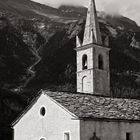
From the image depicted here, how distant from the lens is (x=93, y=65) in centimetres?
4650

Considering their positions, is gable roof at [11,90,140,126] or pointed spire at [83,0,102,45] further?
pointed spire at [83,0,102,45]

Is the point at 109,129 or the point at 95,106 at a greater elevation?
the point at 95,106

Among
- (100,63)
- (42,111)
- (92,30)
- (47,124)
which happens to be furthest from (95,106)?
(92,30)

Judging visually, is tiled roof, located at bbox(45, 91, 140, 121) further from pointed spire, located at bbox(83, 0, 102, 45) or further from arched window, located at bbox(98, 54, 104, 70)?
pointed spire, located at bbox(83, 0, 102, 45)

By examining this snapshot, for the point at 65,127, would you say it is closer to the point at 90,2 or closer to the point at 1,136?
the point at 90,2

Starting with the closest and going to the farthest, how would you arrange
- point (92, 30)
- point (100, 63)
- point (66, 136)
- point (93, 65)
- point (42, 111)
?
point (66, 136)
point (42, 111)
point (93, 65)
point (100, 63)
point (92, 30)

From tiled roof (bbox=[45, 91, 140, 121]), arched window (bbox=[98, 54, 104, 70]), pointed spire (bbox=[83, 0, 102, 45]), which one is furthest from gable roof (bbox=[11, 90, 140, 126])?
pointed spire (bbox=[83, 0, 102, 45])

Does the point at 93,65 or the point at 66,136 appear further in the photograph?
the point at 93,65

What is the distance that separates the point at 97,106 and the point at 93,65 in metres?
10.0

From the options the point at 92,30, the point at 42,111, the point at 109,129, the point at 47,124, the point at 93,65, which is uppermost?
the point at 92,30

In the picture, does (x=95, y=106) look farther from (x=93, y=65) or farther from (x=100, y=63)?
(x=100, y=63)

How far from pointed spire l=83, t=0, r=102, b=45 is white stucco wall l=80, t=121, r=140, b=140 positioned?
1354 cm

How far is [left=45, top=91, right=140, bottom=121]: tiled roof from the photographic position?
116 ft

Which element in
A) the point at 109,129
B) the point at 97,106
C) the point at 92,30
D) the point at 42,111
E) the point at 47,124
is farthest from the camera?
the point at 92,30
